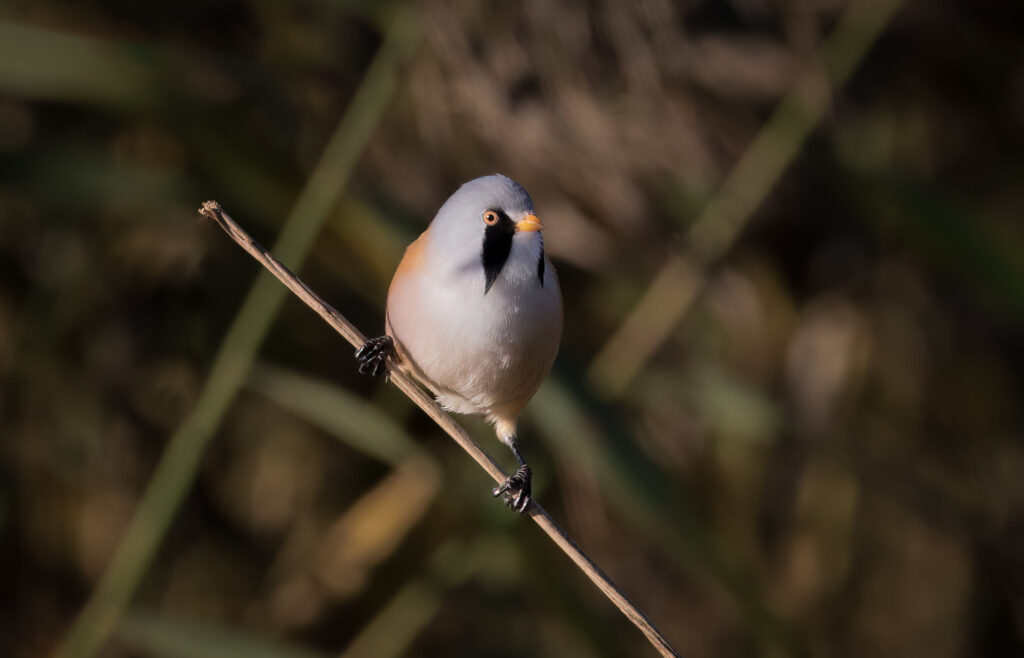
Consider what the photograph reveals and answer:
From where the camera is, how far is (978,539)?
3.02 metres

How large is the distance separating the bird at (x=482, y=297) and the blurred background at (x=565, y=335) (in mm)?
366

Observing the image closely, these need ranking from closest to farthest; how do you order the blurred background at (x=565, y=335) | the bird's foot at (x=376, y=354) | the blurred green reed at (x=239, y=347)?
the bird's foot at (x=376, y=354) → the blurred green reed at (x=239, y=347) → the blurred background at (x=565, y=335)

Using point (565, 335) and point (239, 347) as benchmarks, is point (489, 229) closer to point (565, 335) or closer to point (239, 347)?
point (239, 347)

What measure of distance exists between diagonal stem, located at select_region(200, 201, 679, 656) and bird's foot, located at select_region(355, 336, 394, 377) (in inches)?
5.1

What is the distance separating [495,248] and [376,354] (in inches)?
12.5

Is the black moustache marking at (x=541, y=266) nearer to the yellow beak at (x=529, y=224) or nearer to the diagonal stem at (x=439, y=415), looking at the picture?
the yellow beak at (x=529, y=224)

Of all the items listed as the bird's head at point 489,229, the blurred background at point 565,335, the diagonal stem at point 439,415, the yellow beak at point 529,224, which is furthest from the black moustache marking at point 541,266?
the blurred background at point 565,335

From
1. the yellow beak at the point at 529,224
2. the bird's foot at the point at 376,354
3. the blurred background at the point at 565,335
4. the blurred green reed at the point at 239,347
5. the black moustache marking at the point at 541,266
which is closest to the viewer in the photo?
the yellow beak at the point at 529,224

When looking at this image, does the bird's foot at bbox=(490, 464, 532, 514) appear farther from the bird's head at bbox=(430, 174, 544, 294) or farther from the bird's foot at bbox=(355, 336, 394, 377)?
the bird's head at bbox=(430, 174, 544, 294)

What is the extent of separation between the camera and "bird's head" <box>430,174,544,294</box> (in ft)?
4.08

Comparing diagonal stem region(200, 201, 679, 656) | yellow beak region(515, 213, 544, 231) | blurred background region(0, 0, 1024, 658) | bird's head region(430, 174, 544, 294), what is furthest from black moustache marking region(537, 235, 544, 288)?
blurred background region(0, 0, 1024, 658)

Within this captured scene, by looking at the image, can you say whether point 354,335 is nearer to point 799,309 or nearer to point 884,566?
point 799,309

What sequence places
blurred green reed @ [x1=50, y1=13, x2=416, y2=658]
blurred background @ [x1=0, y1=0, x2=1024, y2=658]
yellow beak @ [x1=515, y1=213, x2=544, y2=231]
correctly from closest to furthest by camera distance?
1. yellow beak @ [x1=515, y1=213, x2=544, y2=231]
2. blurred green reed @ [x1=50, y1=13, x2=416, y2=658]
3. blurred background @ [x1=0, y1=0, x2=1024, y2=658]

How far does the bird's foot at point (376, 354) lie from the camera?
1499 mm
